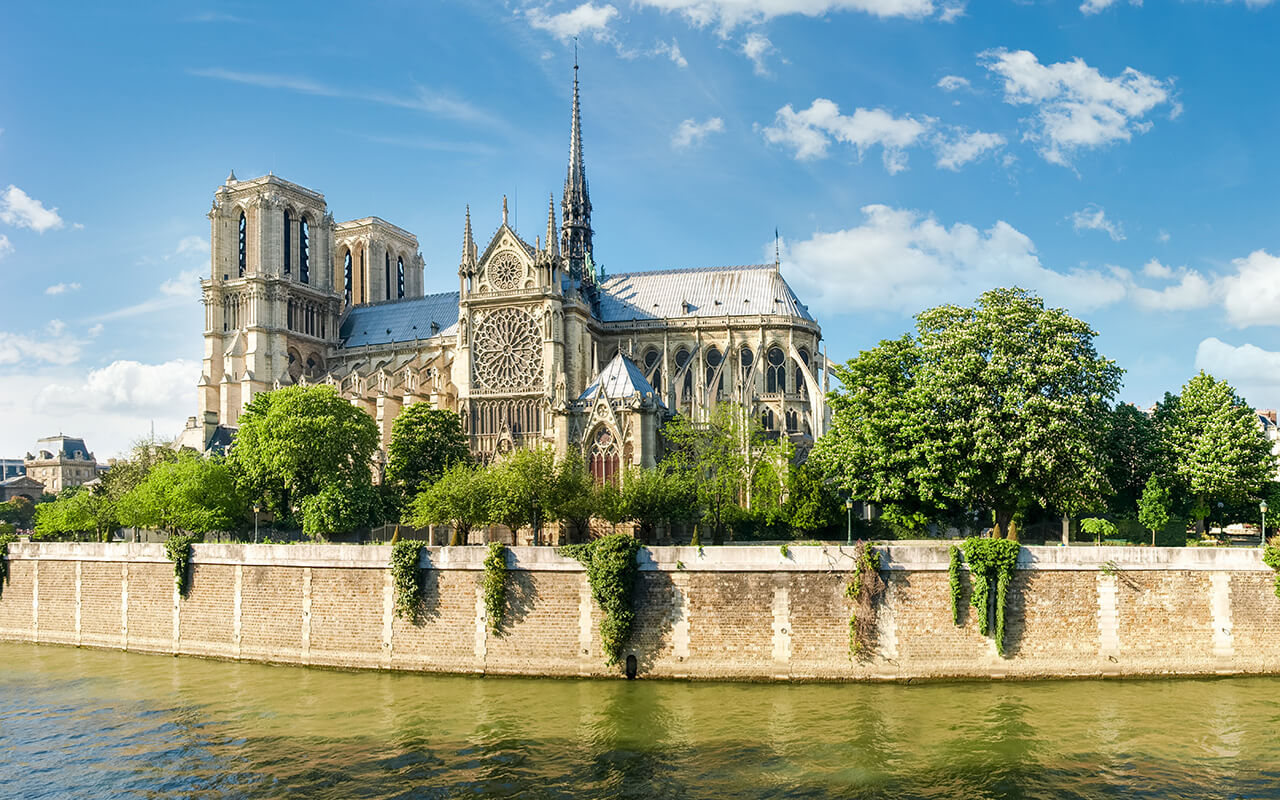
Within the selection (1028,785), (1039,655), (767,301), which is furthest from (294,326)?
(1028,785)

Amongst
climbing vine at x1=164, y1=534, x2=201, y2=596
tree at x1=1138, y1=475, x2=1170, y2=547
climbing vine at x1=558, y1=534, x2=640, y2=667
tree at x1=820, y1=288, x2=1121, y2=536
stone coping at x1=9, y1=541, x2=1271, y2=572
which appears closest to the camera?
stone coping at x1=9, y1=541, x2=1271, y2=572

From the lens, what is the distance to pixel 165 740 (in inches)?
1166

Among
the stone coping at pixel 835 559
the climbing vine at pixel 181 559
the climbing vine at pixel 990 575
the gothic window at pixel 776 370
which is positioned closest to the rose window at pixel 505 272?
the gothic window at pixel 776 370

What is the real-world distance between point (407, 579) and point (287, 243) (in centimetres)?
6033

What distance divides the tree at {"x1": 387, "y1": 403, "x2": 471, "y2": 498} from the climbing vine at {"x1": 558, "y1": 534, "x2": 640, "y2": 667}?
21.6 meters

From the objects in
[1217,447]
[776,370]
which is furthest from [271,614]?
[776,370]

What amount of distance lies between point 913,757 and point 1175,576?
1342cm

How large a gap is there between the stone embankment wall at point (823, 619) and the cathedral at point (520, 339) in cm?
1964

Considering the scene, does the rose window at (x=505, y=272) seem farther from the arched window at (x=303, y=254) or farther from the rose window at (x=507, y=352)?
the arched window at (x=303, y=254)

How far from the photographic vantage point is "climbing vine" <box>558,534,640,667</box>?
34781 millimetres

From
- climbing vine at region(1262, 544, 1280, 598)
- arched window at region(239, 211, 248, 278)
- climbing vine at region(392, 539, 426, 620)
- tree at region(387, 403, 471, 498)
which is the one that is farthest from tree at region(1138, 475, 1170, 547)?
arched window at region(239, 211, 248, 278)

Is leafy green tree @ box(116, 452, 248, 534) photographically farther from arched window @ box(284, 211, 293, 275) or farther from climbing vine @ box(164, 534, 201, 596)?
arched window @ box(284, 211, 293, 275)

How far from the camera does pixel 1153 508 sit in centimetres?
4394

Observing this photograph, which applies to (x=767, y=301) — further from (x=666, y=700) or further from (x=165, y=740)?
(x=165, y=740)
